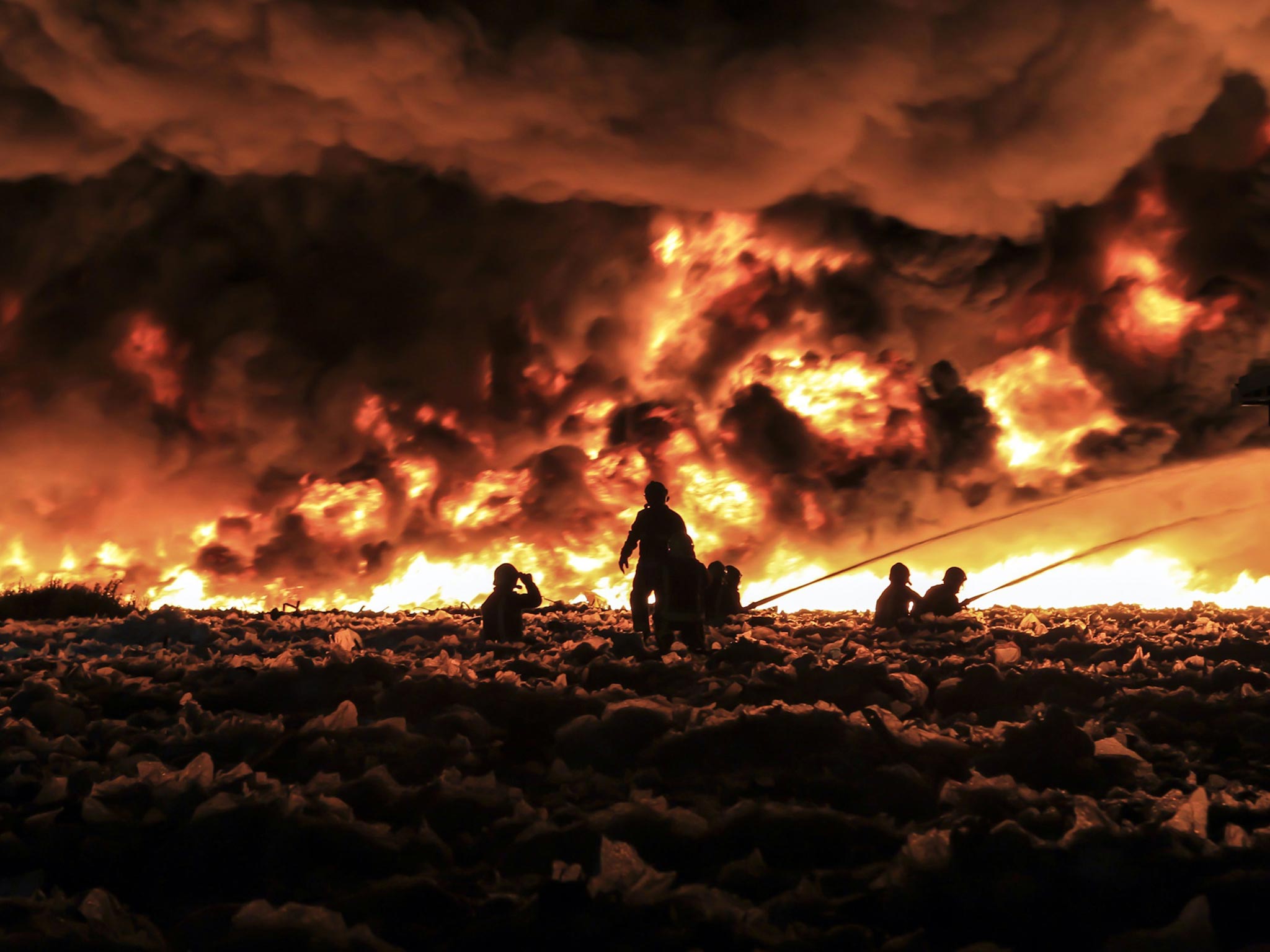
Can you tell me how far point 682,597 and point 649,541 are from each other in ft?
3.81

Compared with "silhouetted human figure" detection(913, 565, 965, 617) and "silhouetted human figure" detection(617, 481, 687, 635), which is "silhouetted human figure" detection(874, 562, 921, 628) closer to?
"silhouetted human figure" detection(913, 565, 965, 617)

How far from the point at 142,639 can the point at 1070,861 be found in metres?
12.3

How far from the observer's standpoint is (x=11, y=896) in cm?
331

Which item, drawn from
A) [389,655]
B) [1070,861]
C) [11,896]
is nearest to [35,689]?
[389,655]

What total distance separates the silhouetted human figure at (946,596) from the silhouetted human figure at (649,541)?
536 centimetres

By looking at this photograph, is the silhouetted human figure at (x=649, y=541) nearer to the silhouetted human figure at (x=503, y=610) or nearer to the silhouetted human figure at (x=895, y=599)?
the silhouetted human figure at (x=503, y=610)

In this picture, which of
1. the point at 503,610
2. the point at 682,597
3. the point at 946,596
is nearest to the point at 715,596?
the point at 946,596

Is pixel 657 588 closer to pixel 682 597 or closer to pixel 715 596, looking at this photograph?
pixel 682 597

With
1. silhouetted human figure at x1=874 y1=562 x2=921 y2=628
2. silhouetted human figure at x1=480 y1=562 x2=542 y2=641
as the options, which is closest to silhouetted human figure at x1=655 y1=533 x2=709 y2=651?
silhouetted human figure at x1=480 y1=562 x2=542 y2=641

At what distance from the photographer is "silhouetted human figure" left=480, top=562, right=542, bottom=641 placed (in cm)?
1251

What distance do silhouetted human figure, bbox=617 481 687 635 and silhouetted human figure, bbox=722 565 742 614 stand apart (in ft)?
16.8

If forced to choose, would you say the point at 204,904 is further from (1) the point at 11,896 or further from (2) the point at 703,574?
(2) the point at 703,574

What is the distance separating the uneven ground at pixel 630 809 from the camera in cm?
309

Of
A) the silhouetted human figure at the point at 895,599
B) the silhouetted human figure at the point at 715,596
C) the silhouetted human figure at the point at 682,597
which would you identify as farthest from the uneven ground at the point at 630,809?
the silhouetted human figure at the point at 715,596
